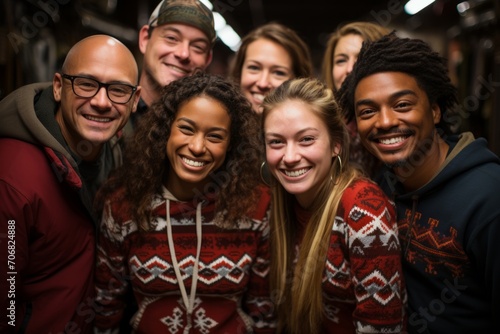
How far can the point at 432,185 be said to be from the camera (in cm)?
181

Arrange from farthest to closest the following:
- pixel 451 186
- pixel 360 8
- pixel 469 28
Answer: pixel 360 8, pixel 469 28, pixel 451 186

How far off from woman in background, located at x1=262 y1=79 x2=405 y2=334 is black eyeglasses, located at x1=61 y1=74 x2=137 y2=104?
26.4 inches

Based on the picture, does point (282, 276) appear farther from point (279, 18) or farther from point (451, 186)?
point (279, 18)

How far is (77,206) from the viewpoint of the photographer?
72.7 inches

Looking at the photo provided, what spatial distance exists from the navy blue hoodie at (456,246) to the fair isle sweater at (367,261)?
0.42ft

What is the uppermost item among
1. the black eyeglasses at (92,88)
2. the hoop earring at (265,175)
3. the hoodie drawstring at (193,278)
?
the black eyeglasses at (92,88)

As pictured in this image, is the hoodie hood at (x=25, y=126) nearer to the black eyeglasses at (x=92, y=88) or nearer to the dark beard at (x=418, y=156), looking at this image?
the black eyeglasses at (x=92, y=88)

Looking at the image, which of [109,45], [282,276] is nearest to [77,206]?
[109,45]

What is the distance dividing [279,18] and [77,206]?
830 cm

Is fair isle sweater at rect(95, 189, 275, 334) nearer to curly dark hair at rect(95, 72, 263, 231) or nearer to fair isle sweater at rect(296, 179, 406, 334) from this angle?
curly dark hair at rect(95, 72, 263, 231)

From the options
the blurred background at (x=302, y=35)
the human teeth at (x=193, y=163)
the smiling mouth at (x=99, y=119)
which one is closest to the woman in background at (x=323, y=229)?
the human teeth at (x=193, y=163)

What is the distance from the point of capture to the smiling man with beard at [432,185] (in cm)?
166

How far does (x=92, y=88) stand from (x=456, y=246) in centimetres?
168

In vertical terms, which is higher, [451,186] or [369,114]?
[369,114]
